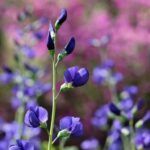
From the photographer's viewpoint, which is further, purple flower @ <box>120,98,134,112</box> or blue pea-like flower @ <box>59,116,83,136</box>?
purple flower @ <box>120,98,134,112</box>

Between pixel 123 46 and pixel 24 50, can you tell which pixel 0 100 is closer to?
pixel 123 46

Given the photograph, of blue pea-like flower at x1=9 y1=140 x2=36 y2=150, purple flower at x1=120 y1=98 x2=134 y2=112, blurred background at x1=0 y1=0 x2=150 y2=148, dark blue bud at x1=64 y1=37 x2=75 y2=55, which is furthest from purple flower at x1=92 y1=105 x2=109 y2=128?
blurred background at x1=0 y1=0 x2=150 y2=148

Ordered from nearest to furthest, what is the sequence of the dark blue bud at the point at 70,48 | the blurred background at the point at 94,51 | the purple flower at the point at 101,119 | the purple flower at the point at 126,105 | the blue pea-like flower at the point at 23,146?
1. the blue pea-like flower at the point at 23,146
2. the dark blue bud at the point at 70,48
3. the purple flower at the point at 126,105
4. the purple flower at the point at 101,119
5. the blurred background at the point at 94,51

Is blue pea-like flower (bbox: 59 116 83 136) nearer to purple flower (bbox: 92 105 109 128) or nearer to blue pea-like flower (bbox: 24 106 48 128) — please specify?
blue pea-like flower (bbox: 24 106 48 128)

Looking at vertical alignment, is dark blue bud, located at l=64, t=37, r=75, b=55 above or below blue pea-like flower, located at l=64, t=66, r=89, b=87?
above

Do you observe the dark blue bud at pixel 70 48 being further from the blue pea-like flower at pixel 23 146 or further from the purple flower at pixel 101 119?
the purple flower at pixel 101 119

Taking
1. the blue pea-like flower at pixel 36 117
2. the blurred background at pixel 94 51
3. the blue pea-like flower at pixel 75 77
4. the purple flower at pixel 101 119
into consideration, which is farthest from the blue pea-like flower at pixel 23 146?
the blurred background at pixel 94 51
